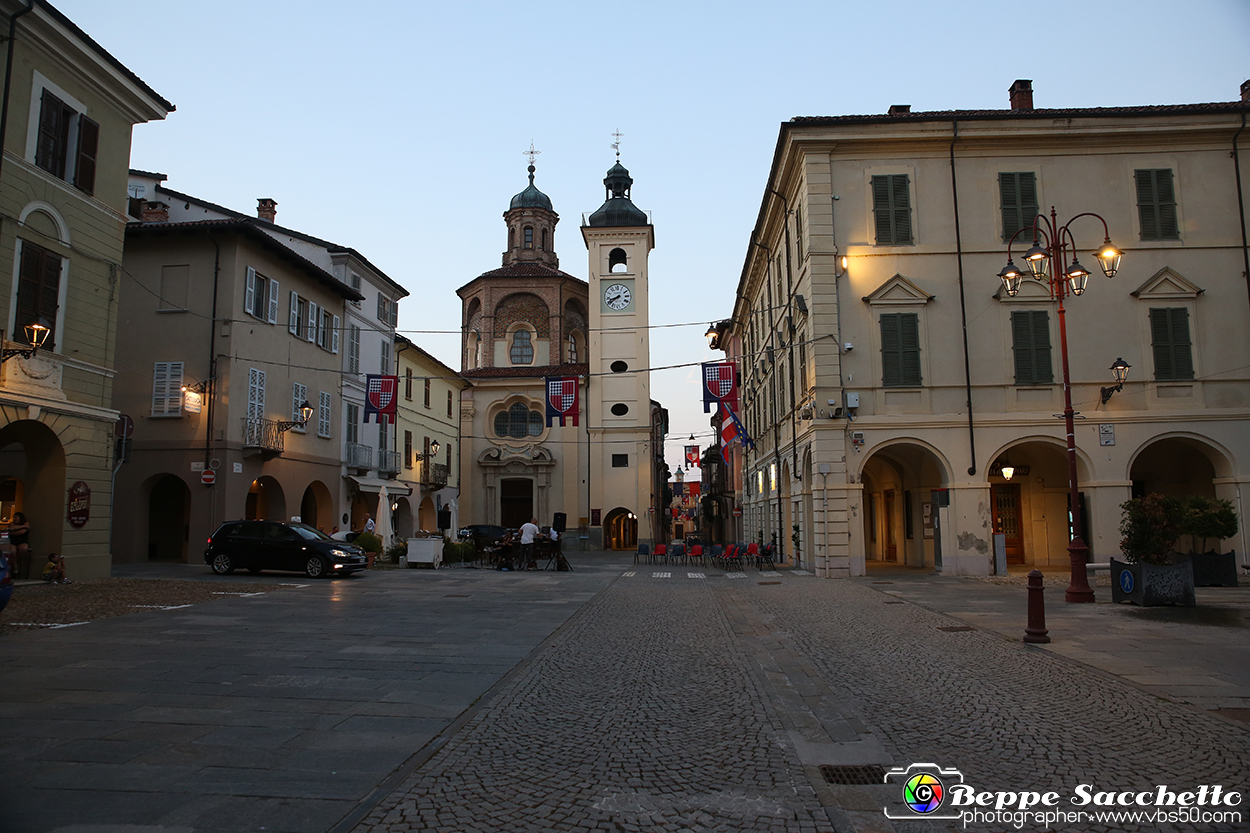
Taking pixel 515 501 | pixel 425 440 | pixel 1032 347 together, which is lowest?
pixel 515 501

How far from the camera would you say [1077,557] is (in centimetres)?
1454

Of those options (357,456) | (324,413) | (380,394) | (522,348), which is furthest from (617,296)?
(380,394)

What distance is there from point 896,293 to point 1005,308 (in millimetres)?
2918

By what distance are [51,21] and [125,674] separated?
15.1m

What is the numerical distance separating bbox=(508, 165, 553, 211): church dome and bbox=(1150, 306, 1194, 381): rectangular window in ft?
150

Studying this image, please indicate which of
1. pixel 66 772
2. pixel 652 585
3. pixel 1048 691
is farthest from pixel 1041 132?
pixel 66 772

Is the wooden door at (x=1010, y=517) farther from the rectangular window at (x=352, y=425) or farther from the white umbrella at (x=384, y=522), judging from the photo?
the rectangular window at (x=352, y=425)

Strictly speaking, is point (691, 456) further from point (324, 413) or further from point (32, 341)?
point (32, 341)

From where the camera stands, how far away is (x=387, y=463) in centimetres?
3728

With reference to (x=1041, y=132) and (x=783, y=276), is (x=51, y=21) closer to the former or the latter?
(x=783, y=276)

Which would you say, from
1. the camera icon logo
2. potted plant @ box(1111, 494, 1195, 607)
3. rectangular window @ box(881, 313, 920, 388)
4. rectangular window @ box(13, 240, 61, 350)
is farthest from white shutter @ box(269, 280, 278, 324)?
the camera icon logo

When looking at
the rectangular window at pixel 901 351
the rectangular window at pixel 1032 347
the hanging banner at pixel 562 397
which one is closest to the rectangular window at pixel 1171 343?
the rectangular window at pixel 1032 347

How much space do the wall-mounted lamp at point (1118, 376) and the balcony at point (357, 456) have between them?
86.0 ft

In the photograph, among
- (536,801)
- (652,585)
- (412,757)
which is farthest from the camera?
(652,585)
